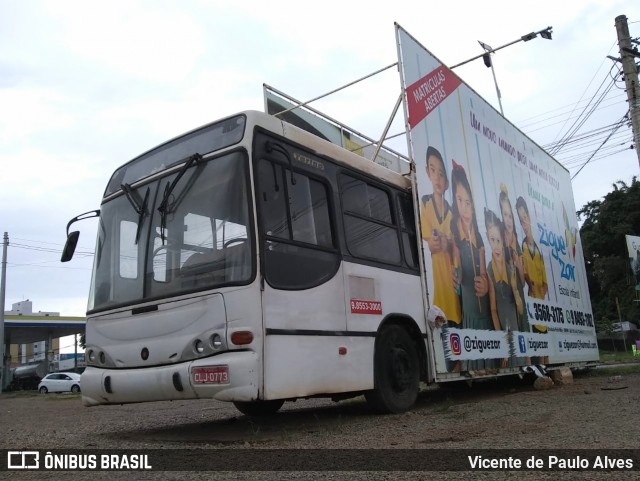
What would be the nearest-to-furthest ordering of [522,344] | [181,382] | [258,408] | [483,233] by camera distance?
1. [181,382]
2. [258,408]
3. [483,233]
4. [522,344]

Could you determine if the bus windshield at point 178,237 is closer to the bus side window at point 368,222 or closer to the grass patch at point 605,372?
the bus side window at point 368,222

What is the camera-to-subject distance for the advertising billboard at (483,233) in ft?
24.7

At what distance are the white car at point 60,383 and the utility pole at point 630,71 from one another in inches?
1087

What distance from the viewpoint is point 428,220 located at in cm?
740

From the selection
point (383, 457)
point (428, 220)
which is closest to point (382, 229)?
point (428, 220)

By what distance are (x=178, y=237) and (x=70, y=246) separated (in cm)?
178

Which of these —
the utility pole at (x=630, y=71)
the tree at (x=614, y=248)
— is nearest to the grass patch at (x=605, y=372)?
the utility pole at (x=630, y=71)

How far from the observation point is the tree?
120 ft

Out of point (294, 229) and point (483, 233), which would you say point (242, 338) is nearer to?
point (294, 229)

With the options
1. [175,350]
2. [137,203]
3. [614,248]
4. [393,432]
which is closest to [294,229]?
[175,350]

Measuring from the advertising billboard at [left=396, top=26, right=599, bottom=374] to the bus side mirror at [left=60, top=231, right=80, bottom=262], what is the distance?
407cm

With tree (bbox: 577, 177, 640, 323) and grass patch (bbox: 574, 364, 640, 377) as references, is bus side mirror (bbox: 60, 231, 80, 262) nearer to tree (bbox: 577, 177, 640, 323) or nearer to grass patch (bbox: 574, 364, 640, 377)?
grass patch (bbox: 574, 364, 640, 377)

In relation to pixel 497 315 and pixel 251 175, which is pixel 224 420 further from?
pixel 497 315

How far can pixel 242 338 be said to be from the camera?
4.73 metres
